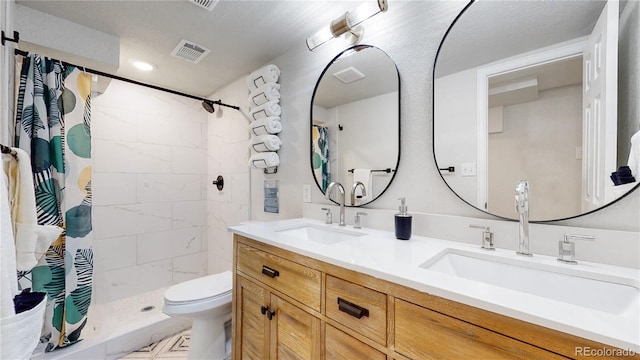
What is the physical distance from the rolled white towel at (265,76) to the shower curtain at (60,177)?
1083 mm

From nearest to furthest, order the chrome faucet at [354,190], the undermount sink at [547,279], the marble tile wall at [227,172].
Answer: the undermount sink at [547,279], the chrome faucet at [354,190], the marble tile wall at [227,172]

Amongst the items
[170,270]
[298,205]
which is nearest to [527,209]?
[298,205]

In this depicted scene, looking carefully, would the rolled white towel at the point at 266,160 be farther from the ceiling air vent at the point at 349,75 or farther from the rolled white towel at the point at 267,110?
the ceiling air vent at the point at 349,75

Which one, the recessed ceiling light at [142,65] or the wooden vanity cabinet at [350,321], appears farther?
the recessed ceiling light at [142,65]

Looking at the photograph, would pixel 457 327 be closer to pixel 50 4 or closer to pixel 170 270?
pixel 50 4

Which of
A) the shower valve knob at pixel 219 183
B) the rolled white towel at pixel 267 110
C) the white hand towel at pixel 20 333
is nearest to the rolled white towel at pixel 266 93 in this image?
the rolled white towel at pixel 267 110

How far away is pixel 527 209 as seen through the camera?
85 centimetres

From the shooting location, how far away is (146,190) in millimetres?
2492

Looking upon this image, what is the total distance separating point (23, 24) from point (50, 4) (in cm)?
20

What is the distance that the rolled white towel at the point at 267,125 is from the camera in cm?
191

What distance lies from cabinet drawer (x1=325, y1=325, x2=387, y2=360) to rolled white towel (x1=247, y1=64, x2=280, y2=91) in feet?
5.62

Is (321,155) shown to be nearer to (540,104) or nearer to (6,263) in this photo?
(540,104)

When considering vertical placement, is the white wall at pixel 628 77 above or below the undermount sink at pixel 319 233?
above

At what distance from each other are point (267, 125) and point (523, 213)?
5.22 ft
